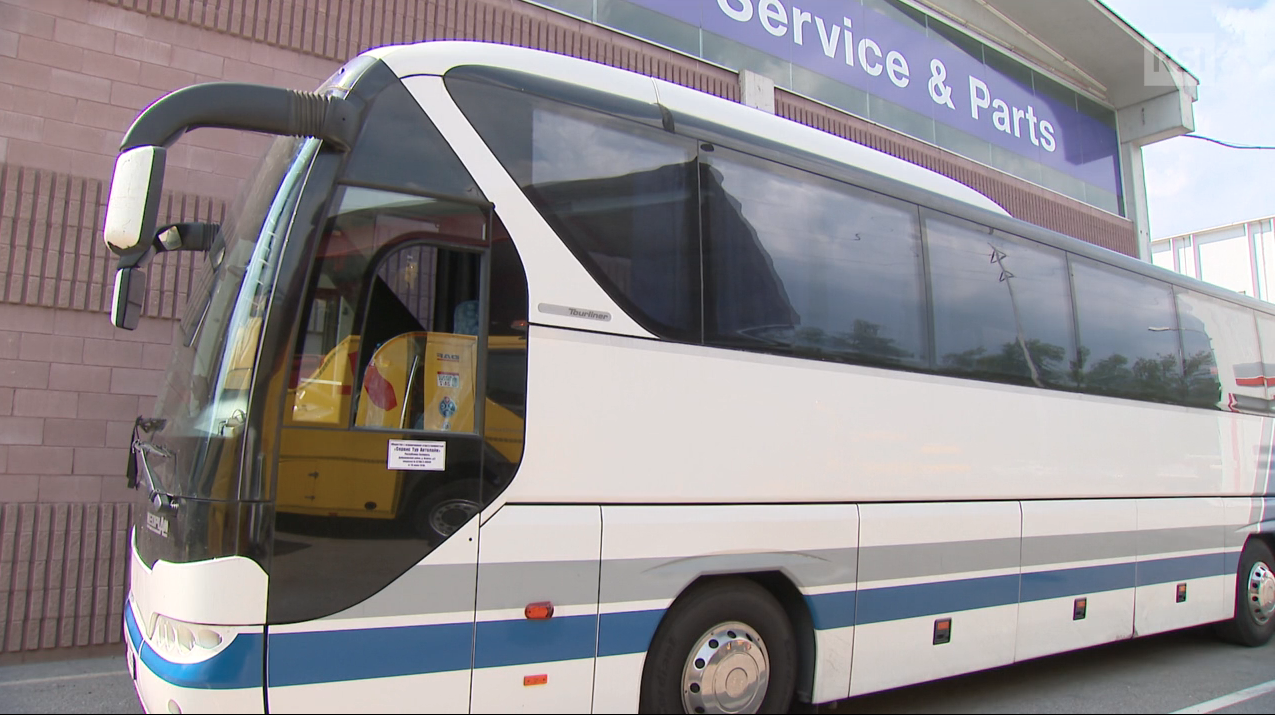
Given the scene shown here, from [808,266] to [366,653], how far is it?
119 inches

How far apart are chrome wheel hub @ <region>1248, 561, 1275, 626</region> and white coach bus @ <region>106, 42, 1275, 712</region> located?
3.28 meters

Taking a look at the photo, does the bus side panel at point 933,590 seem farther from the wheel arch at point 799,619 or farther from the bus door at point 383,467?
the bus door at point 383,467

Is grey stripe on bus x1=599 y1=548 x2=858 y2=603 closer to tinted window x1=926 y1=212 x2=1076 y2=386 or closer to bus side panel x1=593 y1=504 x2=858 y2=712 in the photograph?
bus side panel x1=593 y1=504 x2=858 y2=712

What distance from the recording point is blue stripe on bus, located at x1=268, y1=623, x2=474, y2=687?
3.01 meters

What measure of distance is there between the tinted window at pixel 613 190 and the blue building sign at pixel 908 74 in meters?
5.74

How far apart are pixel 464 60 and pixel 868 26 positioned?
10.4 metres

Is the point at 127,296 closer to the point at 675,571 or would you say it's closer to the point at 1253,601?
the point at 675,571

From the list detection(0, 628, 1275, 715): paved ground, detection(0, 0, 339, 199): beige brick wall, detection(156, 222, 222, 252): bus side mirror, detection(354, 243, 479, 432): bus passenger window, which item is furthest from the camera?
detection(0, 0, 339, 199): beige brick wall

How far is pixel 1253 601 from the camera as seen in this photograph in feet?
25.5

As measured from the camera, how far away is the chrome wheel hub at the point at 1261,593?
7.75 meters

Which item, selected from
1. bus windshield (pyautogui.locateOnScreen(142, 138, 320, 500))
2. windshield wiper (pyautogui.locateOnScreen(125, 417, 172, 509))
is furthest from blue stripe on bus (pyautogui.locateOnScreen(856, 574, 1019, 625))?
windshield wiper (pyautogui.locateOnScreen(125, 417, 172, 509))

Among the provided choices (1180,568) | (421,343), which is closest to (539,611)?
(421,343)

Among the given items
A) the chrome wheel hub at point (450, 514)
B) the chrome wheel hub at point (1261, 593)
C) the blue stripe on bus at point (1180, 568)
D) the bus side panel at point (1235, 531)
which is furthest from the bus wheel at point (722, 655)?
the chrome wheel hub at point (1261, 593)

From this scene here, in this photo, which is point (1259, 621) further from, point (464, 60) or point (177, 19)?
point (177, 19)
